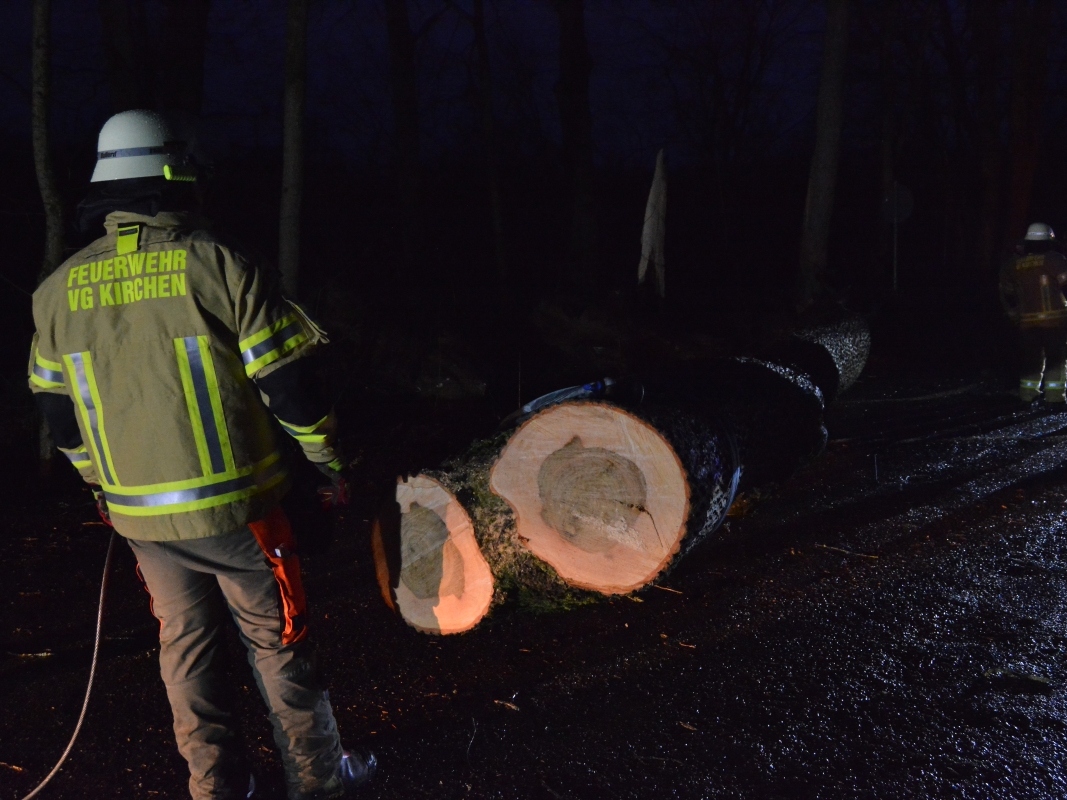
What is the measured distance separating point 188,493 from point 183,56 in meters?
6.59

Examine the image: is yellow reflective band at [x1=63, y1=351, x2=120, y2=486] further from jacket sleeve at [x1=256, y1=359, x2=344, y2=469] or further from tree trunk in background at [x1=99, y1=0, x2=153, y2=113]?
tree trunk in background at [x1=99, y1=0, x2=153, y2=113]

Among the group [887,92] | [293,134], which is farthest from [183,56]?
[887,92]

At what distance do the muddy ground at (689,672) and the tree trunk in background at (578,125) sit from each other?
7.66m

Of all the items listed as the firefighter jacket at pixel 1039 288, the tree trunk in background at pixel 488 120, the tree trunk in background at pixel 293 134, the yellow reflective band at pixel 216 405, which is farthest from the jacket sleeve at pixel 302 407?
the tree trunk in background at pixel 488 120

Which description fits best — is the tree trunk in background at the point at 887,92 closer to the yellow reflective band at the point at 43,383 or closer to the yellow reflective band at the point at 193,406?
the yellow reflective band at the point at 193,406

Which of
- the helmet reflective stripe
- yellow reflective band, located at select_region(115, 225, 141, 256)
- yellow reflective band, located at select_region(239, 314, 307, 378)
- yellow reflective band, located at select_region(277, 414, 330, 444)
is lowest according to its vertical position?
yellow reflective band, located at select_region(277, 414, 330, 444)

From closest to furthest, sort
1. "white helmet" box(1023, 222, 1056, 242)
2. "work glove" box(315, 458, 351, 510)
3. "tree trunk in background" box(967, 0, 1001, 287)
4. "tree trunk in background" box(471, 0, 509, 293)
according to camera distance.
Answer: "work glove" box(315, 458, 351, 510) < "white helmet" box(1023, 222, 1056, 242) < "tree trunk in background" box(471, 0, 509, 293) < "tree trunk in background" box(967, 0, 1001, 287)

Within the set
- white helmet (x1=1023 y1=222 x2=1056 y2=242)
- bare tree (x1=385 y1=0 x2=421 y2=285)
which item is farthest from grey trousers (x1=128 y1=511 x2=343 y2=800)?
bare tree (x1=385 y1=0 x2=421 y2=285)

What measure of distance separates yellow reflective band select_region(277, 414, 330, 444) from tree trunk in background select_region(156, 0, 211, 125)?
605 centimetres

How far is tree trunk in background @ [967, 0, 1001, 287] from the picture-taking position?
17.2 metres

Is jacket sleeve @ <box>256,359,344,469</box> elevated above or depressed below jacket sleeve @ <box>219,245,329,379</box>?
below

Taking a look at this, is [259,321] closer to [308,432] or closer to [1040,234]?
[308,432]

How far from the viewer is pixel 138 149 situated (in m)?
2.27

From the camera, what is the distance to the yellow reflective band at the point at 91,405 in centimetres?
228
